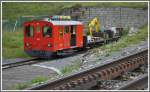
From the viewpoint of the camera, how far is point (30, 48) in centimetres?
2388

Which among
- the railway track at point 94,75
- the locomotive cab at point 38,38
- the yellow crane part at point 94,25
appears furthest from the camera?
the yellow crane part at point 94,25

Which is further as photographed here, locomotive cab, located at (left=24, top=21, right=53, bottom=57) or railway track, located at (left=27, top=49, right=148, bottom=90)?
locomotive cab, located at (left=24, top=21, right=53, bottom=57)

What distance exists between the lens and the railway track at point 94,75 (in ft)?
36.0

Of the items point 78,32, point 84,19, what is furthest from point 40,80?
point 84,19

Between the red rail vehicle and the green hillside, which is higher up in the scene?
the green hillside

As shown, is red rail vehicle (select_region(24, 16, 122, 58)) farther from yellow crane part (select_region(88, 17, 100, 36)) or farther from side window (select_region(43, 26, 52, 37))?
yellow crane part (select_region(88, 17, 100, 36))

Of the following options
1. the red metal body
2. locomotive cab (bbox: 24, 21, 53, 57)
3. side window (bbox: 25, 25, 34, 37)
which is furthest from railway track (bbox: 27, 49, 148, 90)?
side window (bbox: 25, 25, 34, 37)

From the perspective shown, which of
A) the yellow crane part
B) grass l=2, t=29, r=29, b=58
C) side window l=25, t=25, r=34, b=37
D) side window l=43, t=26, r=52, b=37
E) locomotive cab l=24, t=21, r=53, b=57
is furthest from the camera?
the yellow crane part

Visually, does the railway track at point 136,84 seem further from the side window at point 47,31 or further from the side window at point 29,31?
the side window at point 29,31

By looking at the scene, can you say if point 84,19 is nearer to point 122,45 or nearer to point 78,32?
point 78,32

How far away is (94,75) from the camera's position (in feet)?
40.8

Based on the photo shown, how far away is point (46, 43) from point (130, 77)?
1029 centimetres

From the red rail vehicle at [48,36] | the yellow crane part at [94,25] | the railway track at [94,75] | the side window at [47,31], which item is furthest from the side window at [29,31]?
the yellow crane part at [94,25]

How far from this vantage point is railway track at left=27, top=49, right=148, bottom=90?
10984mm
